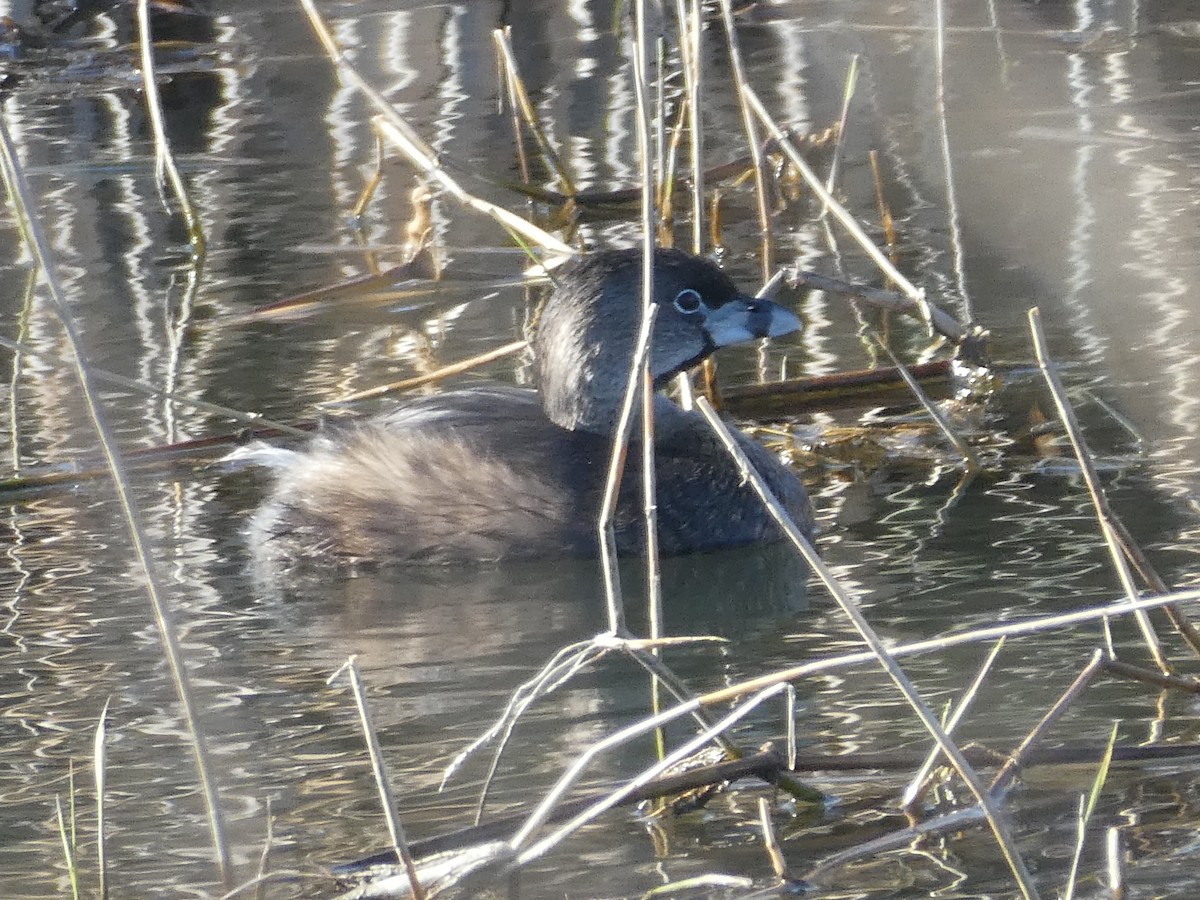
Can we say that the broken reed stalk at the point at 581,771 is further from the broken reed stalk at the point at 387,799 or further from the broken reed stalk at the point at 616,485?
the broken reed stalk at the point at 616,485

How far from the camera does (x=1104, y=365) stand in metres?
5.30

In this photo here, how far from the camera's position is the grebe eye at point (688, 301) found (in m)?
4.81

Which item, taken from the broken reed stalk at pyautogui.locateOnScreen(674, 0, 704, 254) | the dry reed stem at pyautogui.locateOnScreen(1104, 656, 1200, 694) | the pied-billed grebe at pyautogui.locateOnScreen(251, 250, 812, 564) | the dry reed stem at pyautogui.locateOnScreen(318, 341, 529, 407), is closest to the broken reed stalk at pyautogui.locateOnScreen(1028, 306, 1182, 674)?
the dry reed stem at pyautogui.locateOnScreen(1104, 656, 1200, 694)

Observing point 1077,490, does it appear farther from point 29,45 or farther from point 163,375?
point 29,45

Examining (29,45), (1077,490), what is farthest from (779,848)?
(29,45)

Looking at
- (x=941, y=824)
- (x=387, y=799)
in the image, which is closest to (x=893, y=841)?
(x=941, y=824)

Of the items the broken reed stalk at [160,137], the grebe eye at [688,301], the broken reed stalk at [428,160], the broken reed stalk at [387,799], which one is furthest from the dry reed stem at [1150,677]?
the broken reed stalk at [160,137]

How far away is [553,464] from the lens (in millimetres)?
4520

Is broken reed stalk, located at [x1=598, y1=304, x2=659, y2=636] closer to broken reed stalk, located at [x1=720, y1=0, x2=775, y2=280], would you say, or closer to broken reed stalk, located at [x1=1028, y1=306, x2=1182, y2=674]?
broken reed stalk, located at [x1=1028, y1=306, x2=1182, y2=674]

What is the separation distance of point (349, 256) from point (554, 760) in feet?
12.5

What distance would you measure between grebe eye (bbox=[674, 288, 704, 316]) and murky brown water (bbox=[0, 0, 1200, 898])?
1.52 feet

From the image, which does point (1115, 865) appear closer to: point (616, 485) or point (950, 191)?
point (616, 485)

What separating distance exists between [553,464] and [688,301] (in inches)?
22.0

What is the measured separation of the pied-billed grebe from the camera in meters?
4.48
